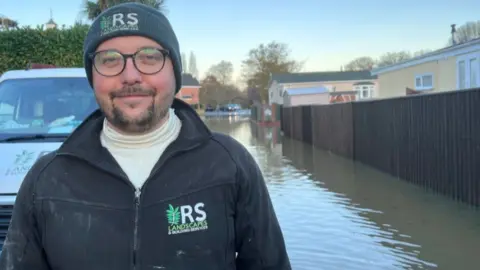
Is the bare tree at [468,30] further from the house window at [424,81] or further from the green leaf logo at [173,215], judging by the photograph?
the green leaf logo at [173,215]

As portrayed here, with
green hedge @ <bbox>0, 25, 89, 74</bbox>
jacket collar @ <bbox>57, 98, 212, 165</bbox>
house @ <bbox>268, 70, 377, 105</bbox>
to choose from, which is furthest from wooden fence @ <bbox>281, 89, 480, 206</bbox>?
house @ <bbox>268, 70, 377, 105</bbox>

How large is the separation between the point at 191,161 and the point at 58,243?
1.75ft

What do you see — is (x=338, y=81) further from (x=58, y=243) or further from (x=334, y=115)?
(x=58, y=243)

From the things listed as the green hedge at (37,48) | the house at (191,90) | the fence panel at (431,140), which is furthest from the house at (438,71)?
the house at (191,90)

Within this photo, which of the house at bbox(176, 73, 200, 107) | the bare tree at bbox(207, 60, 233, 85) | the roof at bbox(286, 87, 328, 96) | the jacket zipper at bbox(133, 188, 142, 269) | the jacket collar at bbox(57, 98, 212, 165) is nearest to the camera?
the jacket zipper at bbox(133, 188, 142, 269)

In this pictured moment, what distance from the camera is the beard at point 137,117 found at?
187 centimetres

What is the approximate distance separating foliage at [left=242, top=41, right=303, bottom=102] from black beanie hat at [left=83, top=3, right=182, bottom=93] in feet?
232

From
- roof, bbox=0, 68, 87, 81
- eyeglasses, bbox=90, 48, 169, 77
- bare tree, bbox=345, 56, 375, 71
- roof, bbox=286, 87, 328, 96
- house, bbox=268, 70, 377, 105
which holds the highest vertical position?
bare tree, bbox=345, 56, 375, 71

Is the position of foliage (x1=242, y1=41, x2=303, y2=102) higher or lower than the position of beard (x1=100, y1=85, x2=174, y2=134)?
higher

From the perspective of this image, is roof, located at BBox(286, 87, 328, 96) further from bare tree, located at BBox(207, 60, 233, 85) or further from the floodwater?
bare tree, located at BBox(207, 60, 233, 85)

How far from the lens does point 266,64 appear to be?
73250mm

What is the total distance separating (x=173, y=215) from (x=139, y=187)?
168 millimetres

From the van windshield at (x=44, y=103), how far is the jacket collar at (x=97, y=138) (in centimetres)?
351

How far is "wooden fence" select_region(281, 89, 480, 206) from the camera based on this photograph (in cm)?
812
